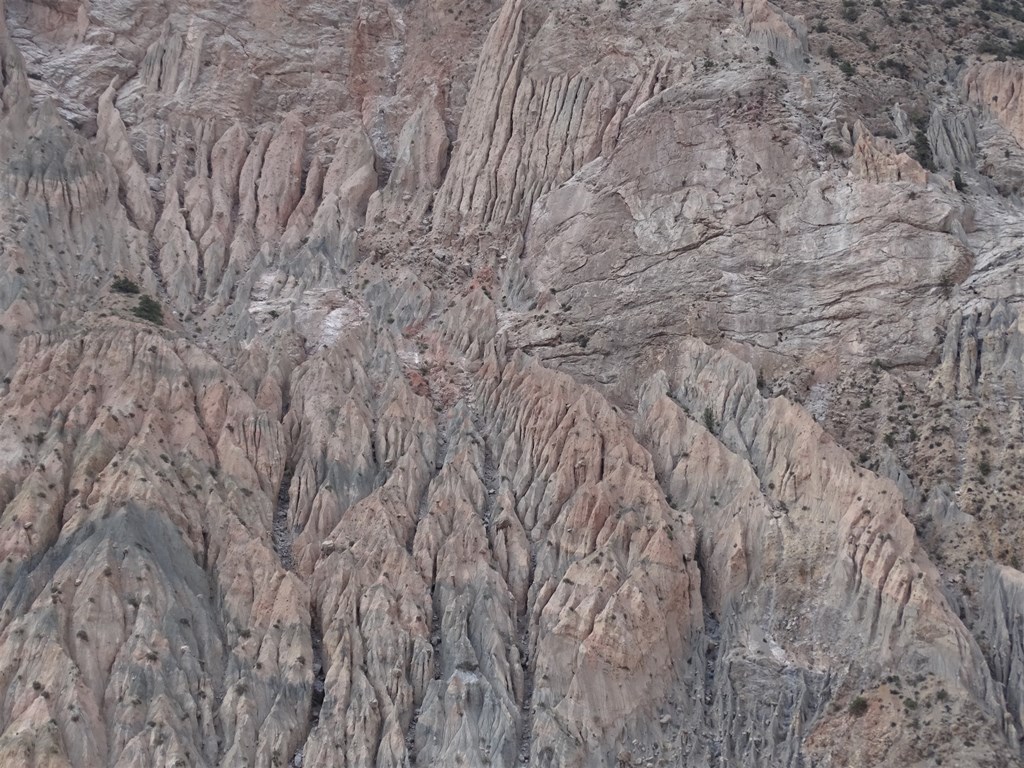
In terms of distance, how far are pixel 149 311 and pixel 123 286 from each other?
8.20ft

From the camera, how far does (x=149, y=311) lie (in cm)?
6156

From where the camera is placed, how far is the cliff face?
46.2 metres

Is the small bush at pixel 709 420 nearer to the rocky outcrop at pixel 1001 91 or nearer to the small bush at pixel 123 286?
the rocky outcrop at pixel 1001 91

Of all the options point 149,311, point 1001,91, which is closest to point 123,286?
point 149,311

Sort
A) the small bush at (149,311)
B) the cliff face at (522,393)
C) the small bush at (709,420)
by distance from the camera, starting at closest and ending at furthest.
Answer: the cliff face at (522,393)
the small bush at (709,420)
the small bush at (149,311)

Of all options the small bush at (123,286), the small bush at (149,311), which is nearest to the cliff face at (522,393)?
the small bush at (123,286)

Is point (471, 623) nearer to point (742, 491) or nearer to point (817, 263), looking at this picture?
point (742, 491)

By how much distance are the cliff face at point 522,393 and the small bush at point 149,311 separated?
0.29 m

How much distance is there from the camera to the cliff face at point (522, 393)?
152ft

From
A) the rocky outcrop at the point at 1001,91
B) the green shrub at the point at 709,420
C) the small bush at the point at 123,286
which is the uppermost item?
the rocky outcrop at the point at 1001,91

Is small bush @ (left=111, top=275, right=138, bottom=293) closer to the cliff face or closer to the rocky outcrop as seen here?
the cliff face

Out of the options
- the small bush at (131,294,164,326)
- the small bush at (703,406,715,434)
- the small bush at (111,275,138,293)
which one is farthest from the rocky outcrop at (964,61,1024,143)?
the small bush at (111,275,138,293)

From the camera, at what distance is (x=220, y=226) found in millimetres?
68375

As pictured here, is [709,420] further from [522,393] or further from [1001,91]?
[1001,91]
